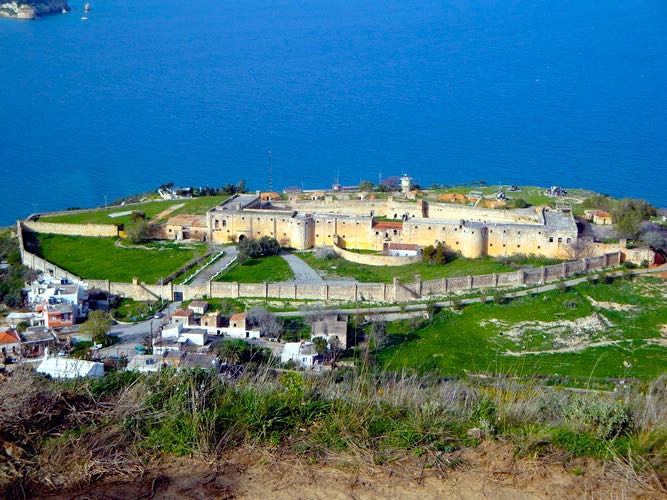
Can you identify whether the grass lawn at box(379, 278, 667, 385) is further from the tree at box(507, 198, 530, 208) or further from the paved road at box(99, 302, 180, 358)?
the tree at box(507, 198, 530, 208)

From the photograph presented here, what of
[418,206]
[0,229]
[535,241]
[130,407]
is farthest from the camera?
[0,229]

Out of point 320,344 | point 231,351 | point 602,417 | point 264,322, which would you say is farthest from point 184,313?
point 602,417

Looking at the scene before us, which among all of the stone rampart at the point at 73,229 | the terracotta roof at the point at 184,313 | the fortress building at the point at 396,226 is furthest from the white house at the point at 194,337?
the stone rampart at the point at 73,229

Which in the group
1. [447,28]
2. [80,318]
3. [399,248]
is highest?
[447,28]

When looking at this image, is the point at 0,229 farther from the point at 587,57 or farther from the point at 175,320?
the point at 587,57

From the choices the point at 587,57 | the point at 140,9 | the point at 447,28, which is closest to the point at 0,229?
the point at 587,57

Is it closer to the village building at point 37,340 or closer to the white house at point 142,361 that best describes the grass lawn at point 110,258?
the village building at point 37,340

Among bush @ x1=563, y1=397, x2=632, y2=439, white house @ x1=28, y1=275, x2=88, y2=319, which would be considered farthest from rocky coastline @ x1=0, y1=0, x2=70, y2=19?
bush @ x1=563, y1=397, x2=632, y2=439

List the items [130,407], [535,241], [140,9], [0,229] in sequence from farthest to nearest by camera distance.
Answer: [140,9], [0,229], [535,241], [130,407]
